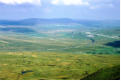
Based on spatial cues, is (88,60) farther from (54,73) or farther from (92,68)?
(54,73)

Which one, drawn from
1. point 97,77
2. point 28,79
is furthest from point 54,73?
point 97,77

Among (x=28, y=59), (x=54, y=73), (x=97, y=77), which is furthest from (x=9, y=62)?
(x=97, y=77)

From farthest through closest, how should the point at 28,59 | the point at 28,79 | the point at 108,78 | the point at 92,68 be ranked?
the point at 28,59, the point at 92,68, the point at 28,79, the point at 108,78

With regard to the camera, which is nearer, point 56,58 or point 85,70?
point 85,70

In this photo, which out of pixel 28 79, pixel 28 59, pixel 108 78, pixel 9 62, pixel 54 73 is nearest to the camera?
pixel 108 78

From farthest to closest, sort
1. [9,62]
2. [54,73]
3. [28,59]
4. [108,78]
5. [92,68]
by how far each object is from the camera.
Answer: [28,59]
[9,62]
[92,68]
[54,73]
[108,78]

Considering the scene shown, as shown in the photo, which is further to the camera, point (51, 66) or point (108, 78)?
point (51, 66)

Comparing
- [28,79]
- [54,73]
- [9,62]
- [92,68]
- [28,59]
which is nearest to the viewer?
[28,79]

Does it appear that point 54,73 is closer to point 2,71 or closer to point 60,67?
point 60,67

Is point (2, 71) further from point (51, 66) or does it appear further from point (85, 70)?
point (85, 70)
